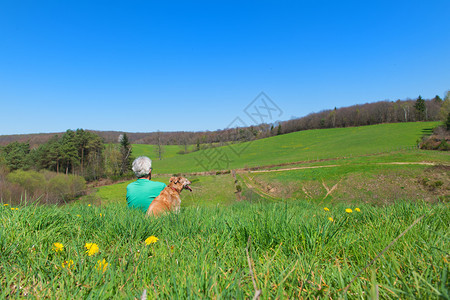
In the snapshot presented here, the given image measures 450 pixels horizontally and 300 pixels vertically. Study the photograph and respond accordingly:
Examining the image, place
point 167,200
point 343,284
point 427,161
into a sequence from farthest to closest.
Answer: point 427,161
point 167,200
point 343,284

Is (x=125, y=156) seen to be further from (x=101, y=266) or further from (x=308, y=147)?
(x=101, y=266)

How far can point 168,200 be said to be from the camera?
154 inches

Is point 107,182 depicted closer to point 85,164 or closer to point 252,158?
point 85,164

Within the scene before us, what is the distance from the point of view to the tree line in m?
50.7

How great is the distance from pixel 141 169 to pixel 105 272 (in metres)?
4.16

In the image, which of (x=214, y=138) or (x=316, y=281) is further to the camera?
(x=214, y=138)

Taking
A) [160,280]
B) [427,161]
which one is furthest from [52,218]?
[427,161]

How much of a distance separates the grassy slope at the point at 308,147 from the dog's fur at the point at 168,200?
4524cm

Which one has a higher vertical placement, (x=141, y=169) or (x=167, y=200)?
(x=141, y=169)

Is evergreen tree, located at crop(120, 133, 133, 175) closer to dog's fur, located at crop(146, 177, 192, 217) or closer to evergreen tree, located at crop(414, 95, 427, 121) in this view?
dog's fur, located at crop(146, 177, 192, 217)

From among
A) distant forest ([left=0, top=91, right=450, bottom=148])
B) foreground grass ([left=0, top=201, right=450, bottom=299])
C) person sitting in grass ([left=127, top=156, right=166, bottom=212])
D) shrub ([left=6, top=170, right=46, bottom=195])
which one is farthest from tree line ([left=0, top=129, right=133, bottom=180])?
foreground grass ([left=0, top=201, right=450, bottom=299])

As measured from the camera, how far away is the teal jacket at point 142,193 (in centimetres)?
457

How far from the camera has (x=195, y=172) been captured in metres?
54.4

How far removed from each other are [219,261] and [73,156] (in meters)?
68.5
